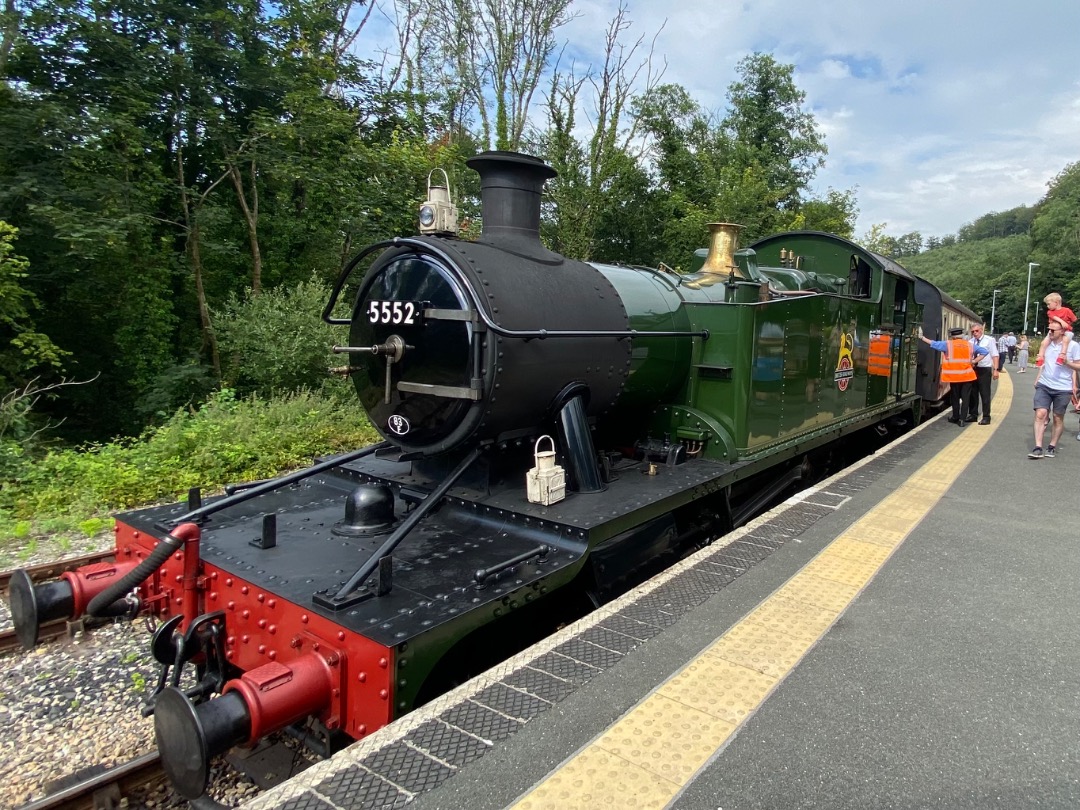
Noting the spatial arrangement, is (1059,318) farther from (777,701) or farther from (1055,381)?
(777,701)

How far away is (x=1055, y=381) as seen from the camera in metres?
6.88

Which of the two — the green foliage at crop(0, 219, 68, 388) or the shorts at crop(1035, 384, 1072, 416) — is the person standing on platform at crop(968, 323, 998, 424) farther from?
the green foliage at crop(0, 219, 68, 388)

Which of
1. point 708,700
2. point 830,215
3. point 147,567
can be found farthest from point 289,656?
point 830,215

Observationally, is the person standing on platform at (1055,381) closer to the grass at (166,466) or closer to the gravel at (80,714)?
the grass at (166,466)

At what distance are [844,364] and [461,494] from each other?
→ 420cm

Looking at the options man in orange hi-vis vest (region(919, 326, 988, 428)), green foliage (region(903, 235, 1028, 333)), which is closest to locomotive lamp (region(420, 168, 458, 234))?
man in orange hi-vis vest (region(919, 326, 988, 428))

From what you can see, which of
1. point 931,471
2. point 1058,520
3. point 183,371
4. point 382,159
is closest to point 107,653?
point 1058,520

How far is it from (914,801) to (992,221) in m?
174

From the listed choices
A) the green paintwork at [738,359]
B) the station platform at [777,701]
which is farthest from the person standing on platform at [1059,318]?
the station platform at [777,701]

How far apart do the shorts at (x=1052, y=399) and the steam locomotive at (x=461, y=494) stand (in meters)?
3.76

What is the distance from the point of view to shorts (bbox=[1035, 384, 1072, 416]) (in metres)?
6.85

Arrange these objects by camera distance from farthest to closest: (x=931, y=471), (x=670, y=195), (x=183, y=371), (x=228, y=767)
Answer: (x=670, y=195), (x=183, y=371), (x=931, y=471), (x=228, y=767)

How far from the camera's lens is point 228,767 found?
281 centimetres

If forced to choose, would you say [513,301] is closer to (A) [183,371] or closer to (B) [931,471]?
(B) [931,471]
